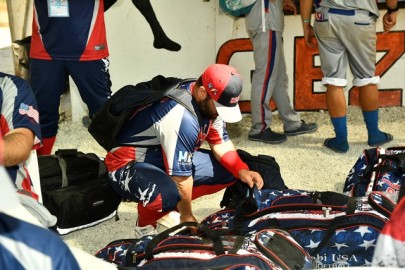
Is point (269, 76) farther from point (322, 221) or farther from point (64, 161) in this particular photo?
point (322, 221)

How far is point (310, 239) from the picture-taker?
3.04m

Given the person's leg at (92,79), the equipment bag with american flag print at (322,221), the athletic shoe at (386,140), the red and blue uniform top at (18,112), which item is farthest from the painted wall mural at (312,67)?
the red and blue uniform top at (18,112)

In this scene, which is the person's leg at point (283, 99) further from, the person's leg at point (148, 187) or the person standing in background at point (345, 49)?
the person's leg at point (148, 187)

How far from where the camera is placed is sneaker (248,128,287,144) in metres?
5.35

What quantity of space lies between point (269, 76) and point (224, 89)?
194 centimetres

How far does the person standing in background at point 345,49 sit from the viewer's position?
15.7 feet

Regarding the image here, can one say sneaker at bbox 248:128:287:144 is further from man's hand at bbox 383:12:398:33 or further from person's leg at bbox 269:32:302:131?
man's hand at bbox 383:12:398:33

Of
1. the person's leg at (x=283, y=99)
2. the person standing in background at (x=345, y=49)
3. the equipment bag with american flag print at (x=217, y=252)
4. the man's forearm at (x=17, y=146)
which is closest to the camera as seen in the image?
the equipment bag with american flag print at (x=217, y=252)

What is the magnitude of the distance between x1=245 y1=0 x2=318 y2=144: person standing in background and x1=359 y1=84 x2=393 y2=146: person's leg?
0.54m

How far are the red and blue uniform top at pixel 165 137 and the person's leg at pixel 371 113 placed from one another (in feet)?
5.48

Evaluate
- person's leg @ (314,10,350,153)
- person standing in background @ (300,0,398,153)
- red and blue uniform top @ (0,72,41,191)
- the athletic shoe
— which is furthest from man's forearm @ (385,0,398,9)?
red and blue uniform top @ (0,72,41,191)

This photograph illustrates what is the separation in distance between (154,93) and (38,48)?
1289 millimetres

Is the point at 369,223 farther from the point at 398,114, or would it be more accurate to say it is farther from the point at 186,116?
the point at 398,114

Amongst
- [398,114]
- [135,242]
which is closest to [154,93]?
[135,242]
